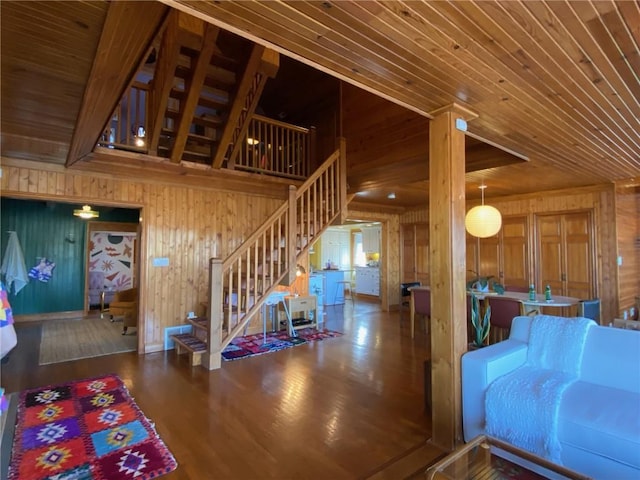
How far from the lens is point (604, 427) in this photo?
1.81 meters

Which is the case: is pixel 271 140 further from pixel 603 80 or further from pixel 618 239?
pixel 618 239

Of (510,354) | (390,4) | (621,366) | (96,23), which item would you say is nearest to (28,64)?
(96,23)

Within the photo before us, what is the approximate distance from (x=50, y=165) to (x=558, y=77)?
5218mm

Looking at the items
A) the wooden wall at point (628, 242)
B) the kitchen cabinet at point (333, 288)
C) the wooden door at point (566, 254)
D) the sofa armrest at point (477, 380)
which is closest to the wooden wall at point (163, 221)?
the kitchen cabinet at point (333, 288)

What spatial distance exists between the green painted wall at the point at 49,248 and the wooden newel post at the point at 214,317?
5089mm

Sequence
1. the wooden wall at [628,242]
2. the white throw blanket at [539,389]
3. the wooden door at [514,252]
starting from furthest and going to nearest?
1. the wooden door at [514,252]
2. the wooden wall at [628,242]
3. the white throw blanket at [539,389]

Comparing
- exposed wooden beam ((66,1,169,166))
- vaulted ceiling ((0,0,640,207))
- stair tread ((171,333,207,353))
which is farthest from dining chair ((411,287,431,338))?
exposed wooden beam ((66,1,169,166))

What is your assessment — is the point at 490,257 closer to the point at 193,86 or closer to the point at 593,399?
the point at 593,399

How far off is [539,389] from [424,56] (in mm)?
2141

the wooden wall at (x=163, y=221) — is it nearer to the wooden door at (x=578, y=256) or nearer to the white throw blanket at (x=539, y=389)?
the white throw blanket at (x=539, y=389)

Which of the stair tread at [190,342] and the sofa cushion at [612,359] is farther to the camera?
the stair tread at [190,342]

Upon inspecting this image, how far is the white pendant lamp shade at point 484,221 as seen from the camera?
455cm

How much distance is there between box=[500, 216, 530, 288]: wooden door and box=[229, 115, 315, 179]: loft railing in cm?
412

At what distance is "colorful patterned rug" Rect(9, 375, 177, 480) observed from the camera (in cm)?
216
